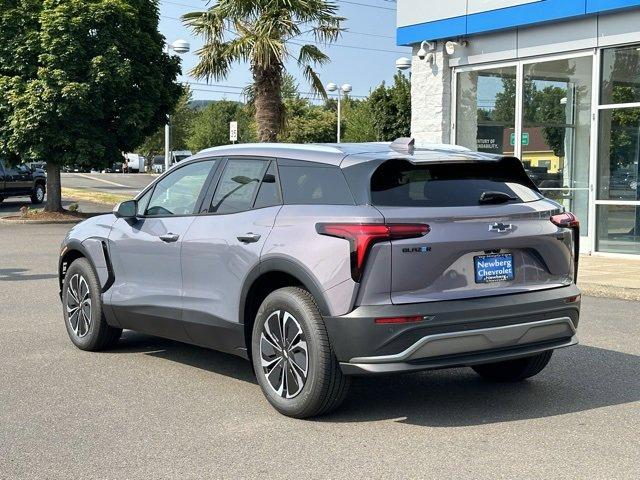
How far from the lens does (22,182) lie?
33.2 meters

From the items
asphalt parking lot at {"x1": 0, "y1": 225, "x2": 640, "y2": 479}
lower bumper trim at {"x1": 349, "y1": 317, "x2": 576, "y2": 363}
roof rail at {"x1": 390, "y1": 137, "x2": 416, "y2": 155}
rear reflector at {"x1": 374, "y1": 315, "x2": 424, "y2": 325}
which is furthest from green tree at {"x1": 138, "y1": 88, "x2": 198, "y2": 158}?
rear reflector at {"x1": 374, "y1": 315, "x2": 424, "y2": 325}

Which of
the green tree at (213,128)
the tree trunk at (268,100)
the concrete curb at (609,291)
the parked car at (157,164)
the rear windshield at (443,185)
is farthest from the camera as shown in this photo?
the parked car at (157,164)

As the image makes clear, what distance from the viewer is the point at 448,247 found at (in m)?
5.22

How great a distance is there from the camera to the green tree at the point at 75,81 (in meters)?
24.2

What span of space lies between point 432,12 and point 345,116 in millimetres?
60141

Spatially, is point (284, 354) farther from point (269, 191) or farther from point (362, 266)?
point (269, 191)

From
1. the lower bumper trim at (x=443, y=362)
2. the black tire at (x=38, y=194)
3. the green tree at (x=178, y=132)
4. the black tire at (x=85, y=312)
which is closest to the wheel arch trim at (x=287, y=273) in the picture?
the lower bumper trim at (x=443, y=362)

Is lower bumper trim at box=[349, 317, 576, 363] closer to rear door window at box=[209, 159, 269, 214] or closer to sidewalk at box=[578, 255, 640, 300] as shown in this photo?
rear door window at box=[209, 159, 269, 214]

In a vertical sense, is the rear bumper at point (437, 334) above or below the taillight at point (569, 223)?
below

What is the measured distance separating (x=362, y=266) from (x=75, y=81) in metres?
21.2

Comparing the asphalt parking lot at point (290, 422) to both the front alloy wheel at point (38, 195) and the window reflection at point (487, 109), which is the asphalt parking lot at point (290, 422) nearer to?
the window reflection at point (487, 109)

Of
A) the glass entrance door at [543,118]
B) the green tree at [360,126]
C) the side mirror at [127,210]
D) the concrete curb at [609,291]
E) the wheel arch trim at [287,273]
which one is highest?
the green tree at [360,126]

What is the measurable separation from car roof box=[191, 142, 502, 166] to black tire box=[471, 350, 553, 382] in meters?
1.49

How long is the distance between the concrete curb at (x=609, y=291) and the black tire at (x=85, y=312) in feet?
21.9
